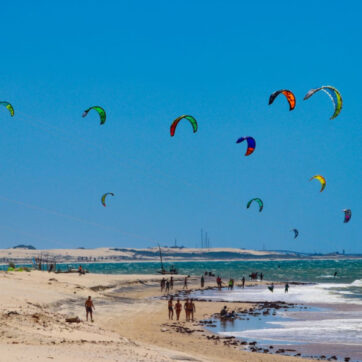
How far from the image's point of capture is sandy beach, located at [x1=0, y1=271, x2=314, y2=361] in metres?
12.9

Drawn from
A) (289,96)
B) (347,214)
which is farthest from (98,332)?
(347,214)

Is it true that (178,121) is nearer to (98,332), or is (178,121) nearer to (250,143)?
(250,143)

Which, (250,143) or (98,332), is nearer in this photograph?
(98,332)

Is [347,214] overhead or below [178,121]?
below

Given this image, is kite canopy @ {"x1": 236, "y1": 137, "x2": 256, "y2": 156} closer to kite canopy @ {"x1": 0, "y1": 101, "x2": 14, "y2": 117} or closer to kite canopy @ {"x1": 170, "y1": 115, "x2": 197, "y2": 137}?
kite canopy @ {"x1": 170, "y1": 115, "x2": 197, "y2": 137}

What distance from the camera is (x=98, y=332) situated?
1712cm

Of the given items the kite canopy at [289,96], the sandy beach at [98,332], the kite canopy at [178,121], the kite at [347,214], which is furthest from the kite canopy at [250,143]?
the kite at [347,214]

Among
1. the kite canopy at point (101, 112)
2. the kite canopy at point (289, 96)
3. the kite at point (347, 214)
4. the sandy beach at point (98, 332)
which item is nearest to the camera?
the sandy beach at point (98, 332)

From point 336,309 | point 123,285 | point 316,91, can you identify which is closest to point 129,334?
point 316,91

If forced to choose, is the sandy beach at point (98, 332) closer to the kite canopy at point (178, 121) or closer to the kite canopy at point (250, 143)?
the kite canopy at point (250, 143)

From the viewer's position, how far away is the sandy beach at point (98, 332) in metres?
12.9

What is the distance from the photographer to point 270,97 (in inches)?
825

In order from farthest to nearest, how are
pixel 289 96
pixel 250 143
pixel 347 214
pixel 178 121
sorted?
1. pixel 347 214
2. pixel 250 143
3. pixel 178 121
4. pixel 289 96

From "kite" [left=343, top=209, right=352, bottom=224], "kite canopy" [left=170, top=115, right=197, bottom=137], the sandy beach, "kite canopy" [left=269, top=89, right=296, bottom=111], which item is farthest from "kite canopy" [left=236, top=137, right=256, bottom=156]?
"kite" [left=343, top=209, right=352, bottom=224]
